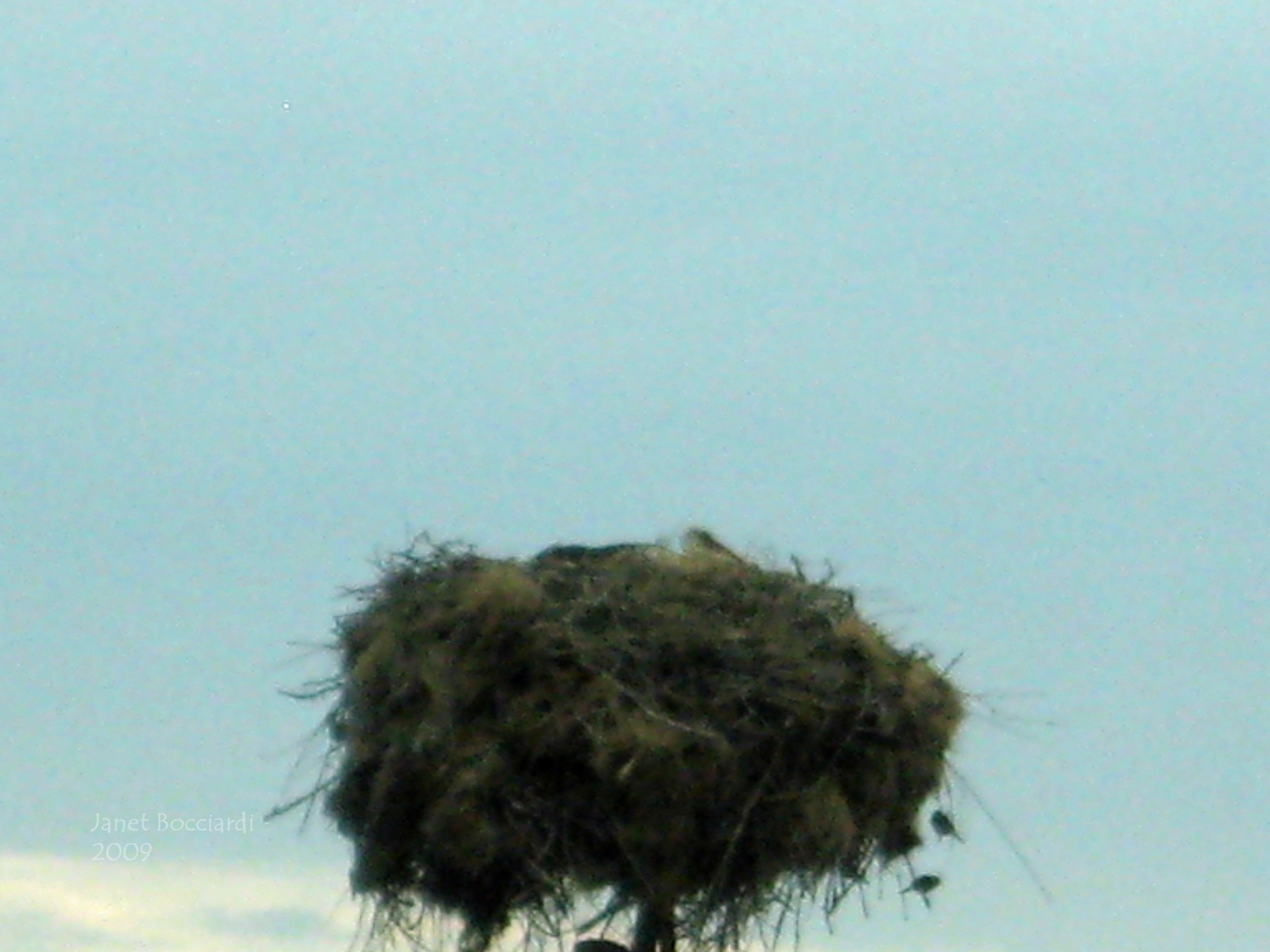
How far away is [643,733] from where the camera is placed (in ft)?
36.0

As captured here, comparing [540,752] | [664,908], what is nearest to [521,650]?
[540,752]

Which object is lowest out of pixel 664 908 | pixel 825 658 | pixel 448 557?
pixel 664 908

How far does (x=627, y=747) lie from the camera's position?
11.0 meters

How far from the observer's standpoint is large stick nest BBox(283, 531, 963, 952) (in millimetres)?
11195

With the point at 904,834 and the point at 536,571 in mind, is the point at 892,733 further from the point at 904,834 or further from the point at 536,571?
the point at 536,571

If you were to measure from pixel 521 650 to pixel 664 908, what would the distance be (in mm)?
1192

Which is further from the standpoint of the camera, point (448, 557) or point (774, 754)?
point (448, 557)

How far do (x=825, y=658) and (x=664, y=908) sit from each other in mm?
1206

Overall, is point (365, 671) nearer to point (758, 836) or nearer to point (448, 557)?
point (448, 557)

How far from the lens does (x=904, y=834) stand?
11.9m

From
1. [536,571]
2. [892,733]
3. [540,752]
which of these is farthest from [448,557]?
[892,733]

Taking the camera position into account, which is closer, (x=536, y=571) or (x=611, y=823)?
(x=611, y=823)

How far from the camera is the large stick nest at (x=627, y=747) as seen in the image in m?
11.2

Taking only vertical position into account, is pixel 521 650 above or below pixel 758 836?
above
